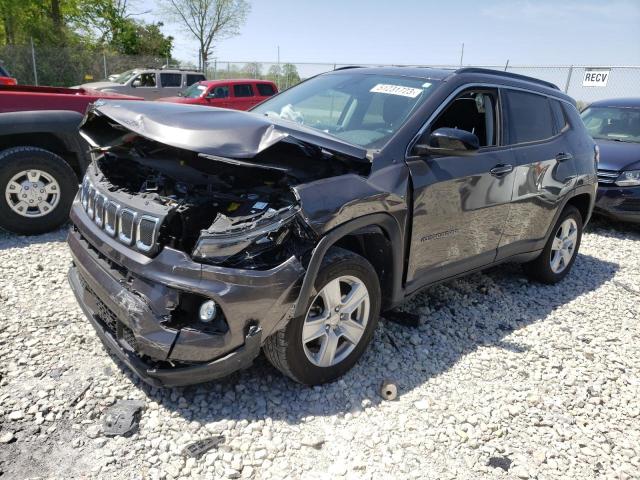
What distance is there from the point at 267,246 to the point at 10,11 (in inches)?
1269

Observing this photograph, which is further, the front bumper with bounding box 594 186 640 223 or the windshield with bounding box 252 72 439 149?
the front bumper with bounding box 594 186 640 223

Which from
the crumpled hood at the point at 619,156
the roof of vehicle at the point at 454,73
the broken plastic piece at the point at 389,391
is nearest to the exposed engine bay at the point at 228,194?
the broken plastic piece at the point at 389,391

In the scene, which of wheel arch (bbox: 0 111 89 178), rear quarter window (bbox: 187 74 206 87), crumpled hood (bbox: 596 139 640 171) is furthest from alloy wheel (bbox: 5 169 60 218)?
rear quarter window (bbox: 187 74 206 87)

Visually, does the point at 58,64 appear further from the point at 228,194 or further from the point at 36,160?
the point at 228,194

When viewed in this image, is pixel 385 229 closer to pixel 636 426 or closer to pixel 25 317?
pixel 636 426

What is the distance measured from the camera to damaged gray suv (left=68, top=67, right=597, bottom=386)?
2350mm

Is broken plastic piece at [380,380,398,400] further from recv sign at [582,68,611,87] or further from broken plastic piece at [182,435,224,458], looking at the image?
recv sign at [582,68,611,87]

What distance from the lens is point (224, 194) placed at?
2789 mm

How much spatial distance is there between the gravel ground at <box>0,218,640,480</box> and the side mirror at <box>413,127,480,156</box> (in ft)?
4.52

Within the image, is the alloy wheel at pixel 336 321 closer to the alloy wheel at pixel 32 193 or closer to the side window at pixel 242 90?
the alloy wheel at pixel 32 193

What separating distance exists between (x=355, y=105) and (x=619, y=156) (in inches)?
216

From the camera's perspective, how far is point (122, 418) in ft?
8.32

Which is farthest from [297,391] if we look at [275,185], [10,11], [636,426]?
[10,11]

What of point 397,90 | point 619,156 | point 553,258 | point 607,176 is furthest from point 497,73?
point 619,156
